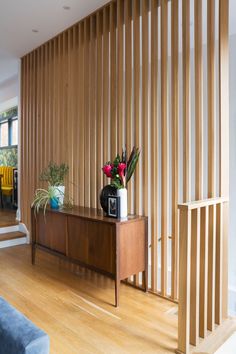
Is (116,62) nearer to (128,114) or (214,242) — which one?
(128,114)

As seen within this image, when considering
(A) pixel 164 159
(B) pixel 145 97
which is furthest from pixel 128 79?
(A) pixel 164 159

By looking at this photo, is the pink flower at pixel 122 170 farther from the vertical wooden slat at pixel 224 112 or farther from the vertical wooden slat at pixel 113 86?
the vertical wooden slat at pixel 224 112

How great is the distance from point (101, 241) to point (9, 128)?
5505 mm

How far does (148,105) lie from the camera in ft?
9.30

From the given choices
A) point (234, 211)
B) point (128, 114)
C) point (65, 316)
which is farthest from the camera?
point (234, 211)

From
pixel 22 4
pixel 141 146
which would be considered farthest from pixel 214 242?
pixel 22 4

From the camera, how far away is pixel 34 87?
14.5 feet

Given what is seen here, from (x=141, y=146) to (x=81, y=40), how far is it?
66.8 inches

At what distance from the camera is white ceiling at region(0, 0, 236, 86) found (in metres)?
3.06

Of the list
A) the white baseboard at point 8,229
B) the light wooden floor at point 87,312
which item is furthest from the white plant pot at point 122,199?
the white baseboard at point 8,229

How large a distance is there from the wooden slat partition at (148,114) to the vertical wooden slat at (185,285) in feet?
0.25

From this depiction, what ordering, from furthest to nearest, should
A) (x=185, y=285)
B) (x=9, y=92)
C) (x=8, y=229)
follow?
(x=9, y=92)
(x=8, y=229)
(x=185, y=285)

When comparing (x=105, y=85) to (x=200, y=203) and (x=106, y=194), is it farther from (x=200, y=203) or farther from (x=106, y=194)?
(x=200, y=203)

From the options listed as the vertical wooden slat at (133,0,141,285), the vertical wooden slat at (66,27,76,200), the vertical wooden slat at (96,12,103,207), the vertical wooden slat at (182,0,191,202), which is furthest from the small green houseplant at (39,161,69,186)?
the vertical wooden slat at (182,0,191,202)
